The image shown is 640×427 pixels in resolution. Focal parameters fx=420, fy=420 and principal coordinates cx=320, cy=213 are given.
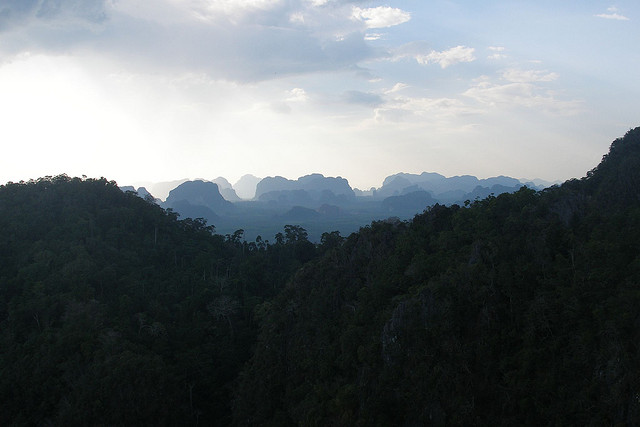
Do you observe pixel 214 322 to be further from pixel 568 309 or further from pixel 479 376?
pixel 568 309

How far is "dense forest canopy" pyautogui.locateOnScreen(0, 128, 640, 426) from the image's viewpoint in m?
13.7

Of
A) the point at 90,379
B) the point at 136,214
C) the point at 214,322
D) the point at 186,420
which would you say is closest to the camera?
the point at 90,379

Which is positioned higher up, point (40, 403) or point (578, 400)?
point (578, 400)

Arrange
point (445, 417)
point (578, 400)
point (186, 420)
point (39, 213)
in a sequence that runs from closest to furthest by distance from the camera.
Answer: point (578, 400) → point (445, 417) → point (186, 420) → point (39, 213)

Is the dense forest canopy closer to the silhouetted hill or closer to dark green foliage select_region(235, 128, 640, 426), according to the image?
dark green foliage select_region(235, 128, 640, 426)

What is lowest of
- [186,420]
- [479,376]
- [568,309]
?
[186,420]

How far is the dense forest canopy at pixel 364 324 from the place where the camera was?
1370cm

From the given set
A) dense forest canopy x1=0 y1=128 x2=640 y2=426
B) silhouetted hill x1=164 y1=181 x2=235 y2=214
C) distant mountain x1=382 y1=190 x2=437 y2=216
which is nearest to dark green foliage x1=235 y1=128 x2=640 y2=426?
dense forest canopy x1=0 y1=128 x2=640 y2=426

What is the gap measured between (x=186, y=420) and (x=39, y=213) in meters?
19.2

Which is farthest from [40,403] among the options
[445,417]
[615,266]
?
[615,266]

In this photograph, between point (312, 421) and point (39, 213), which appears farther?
point (39, 213)

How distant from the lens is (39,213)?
2998 centimetres

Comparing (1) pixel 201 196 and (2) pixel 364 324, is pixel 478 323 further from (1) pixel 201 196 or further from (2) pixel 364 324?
(1) pixel 201 196

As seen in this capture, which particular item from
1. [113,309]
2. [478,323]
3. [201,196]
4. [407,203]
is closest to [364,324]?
[478,323]
